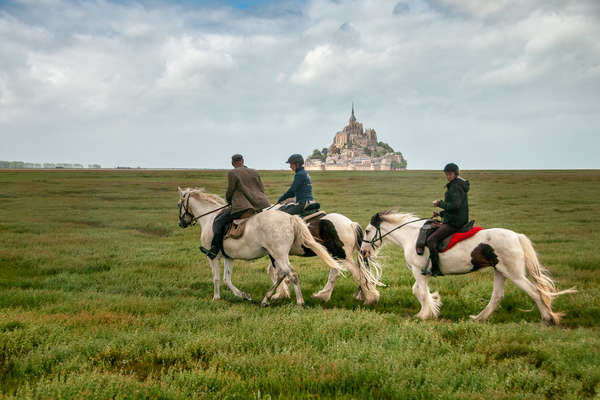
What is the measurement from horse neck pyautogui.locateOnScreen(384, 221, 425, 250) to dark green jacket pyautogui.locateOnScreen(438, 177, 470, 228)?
78cm

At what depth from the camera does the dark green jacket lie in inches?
262

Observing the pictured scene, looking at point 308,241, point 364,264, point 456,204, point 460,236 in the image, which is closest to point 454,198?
point 456,204

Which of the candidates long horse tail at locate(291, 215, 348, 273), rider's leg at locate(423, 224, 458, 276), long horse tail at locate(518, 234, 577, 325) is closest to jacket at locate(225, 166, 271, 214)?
long horse tail at locate(291, 215, 348, 273)

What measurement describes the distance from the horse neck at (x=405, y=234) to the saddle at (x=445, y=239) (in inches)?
10.2

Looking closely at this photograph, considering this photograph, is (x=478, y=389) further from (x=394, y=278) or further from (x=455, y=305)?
(x=394, y=278)

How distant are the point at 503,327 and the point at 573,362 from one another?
4.23ft

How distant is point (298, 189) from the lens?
878 centimetres

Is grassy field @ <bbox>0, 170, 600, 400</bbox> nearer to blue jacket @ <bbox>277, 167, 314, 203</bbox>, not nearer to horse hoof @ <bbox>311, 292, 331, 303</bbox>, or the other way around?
horse hoof @ <bbox>311, 292, 331, 303</bbox>

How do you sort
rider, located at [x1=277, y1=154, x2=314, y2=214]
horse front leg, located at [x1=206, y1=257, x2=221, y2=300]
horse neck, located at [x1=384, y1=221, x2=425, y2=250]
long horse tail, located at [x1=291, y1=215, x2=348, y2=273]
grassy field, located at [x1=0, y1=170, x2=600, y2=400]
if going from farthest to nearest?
rider, located at [x1=277, y1=154, x2=314, y2=214] < horse front leg, located at [x1=206, y1=257, x2=221, y2=300] < long horse tail, located at [x1=291, y1=215, x2=348, y2=273] < horse neck, located at [x1=384, y1=221, x2=425, y2=250] < grassy field, located at [x1=0, y1=170, x2=600, y2=400]

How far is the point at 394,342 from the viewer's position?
5289 millimetres

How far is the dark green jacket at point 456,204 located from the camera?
6.66 m

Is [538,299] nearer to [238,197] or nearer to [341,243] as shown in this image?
[341,243]

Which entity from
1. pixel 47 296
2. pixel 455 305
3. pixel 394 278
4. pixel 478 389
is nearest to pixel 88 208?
pixel 47 296

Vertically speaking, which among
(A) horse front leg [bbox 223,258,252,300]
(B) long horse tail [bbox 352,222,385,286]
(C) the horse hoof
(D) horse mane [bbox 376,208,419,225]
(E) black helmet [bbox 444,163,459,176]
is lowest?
(C) the horse hoof
